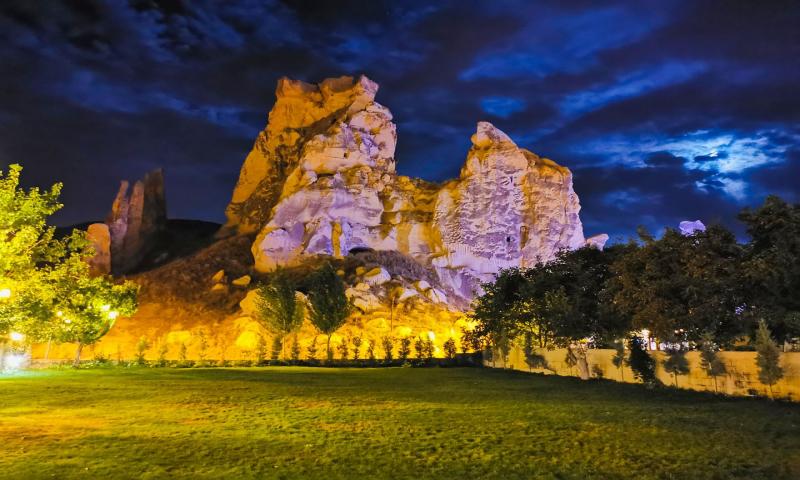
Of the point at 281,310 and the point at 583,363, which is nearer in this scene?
the point at 583,363

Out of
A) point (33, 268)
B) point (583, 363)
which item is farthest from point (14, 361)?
point (583, 363)

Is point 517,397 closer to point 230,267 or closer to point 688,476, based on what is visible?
point 688,476

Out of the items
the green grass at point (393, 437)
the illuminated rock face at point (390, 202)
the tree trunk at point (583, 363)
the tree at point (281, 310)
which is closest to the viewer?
the green grass at point (393, 437)

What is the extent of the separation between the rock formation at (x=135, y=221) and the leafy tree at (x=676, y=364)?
89.9m

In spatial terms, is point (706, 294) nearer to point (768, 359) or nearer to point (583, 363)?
point (768, 359)

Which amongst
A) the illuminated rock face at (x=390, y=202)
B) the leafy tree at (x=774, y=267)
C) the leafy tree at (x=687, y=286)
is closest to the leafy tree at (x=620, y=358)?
the leafy tree at (x=687, y=286)

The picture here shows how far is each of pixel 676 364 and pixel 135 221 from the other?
329ft

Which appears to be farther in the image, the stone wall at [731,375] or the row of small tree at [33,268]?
the row of small tree at [33,268]

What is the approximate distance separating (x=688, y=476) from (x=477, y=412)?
7121mm

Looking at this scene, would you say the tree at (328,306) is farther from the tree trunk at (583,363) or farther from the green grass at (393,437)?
the green grass at (393,437)

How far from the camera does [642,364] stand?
23109 mm

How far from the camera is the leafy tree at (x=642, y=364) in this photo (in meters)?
22.8

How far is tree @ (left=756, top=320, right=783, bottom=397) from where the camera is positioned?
1634 centimetres

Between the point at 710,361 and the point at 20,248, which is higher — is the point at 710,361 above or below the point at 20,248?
below
